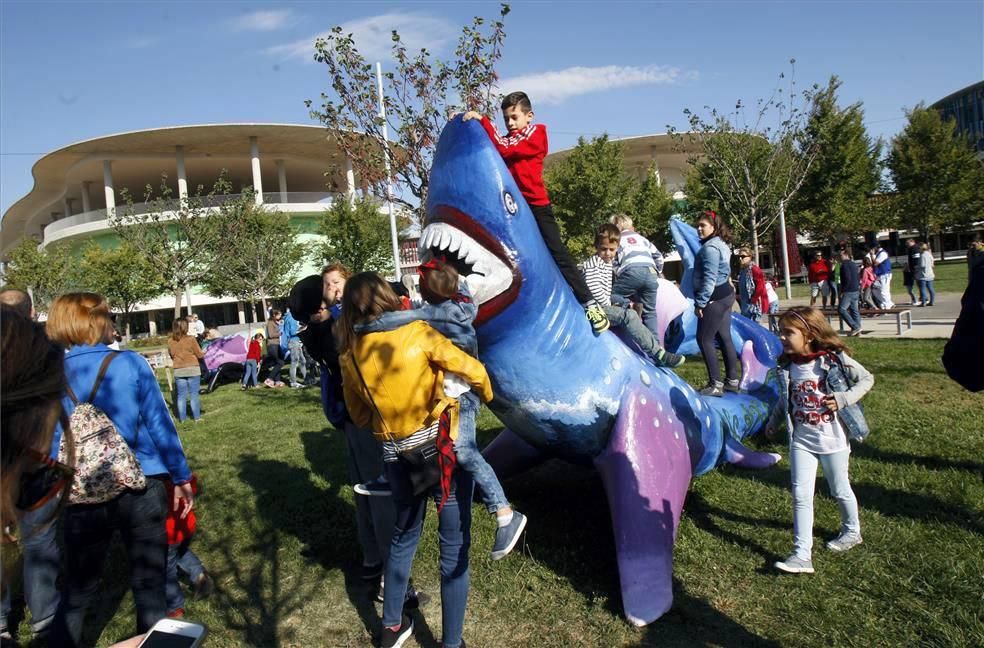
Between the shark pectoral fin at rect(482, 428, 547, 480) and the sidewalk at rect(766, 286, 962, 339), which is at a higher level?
the shark pectoral fin at rect(482, 428, 547, 480)

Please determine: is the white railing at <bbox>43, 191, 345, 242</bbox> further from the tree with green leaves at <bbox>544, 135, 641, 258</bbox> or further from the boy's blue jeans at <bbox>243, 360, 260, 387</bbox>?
the boy's blue jeans at <bbox>243, 360, 260, 387</bbox>

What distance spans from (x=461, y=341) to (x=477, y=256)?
20.3 inches

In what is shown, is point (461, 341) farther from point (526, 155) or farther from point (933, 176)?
point (933, 176)

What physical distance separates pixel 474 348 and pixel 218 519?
337 centimetres

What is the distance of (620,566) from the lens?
3.51m

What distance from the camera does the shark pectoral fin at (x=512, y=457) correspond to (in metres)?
4.97

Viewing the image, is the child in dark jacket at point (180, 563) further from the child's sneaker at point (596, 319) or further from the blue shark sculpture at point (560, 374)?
the child's sneaker at point (596, 319)

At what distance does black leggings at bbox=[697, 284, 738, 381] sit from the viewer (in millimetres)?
5824

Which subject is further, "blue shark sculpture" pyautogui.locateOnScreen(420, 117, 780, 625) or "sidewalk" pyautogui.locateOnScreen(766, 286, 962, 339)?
"sidewalk" pyautogui.locateOnScreen(766, 286, 962, 339)

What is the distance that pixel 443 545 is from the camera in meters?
2.98

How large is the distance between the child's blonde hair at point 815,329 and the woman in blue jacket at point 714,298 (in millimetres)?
1840

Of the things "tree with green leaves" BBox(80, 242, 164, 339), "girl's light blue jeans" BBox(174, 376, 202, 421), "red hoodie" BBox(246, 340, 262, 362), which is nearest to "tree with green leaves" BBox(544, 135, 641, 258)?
"tree with green leaves" BBox(80, 242, 164, 339)

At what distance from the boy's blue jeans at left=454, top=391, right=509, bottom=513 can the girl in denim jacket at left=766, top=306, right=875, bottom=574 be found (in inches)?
68.5

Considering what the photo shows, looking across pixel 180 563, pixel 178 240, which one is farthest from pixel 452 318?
pixel 178 240
